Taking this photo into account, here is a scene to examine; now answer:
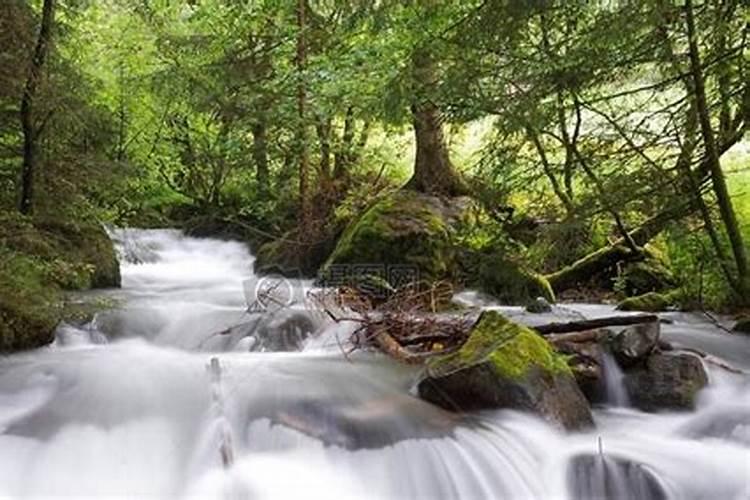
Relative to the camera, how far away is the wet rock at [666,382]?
484 centimetres

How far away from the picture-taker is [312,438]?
4191 millimetres

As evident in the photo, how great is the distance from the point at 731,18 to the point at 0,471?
17.9 feet

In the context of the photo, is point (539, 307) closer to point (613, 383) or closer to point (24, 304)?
point (613, 383)

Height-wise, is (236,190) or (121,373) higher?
(236,190)

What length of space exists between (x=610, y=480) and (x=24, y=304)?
Result: 440 centimetres

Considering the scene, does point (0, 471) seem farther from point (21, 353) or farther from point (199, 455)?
point (21, 353)

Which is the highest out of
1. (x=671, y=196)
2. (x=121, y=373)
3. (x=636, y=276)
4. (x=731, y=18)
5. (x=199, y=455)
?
(x=731, y=18)

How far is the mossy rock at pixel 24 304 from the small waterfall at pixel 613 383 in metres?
4.24

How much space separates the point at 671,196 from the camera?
6.05 m

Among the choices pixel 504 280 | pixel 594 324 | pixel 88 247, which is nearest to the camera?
pixel 594 324

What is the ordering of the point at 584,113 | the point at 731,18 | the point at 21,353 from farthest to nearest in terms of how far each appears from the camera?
the point at 584,113 < the point at 21,353 < the point at 731,18

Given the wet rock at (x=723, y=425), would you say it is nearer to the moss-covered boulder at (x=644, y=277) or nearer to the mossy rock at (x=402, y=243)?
the moss-covered boulder at (x=644, y=277)

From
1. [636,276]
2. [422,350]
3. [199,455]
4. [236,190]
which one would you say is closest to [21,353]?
[199,455]

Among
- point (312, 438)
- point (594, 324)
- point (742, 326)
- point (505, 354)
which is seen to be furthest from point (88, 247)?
point (742, 326)
